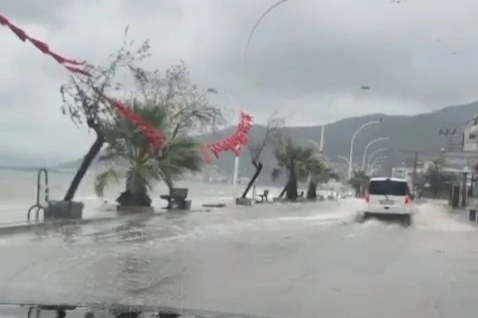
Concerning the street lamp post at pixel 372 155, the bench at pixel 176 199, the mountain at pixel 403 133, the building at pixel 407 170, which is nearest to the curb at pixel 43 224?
the bench at pixel 176 199

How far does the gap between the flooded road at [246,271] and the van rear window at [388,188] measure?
12415 mm

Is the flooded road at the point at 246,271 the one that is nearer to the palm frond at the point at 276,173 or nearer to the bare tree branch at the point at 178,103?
the bare tree branch at the point at 178,103

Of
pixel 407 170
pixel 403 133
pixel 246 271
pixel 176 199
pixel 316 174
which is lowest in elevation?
pixel 246 271

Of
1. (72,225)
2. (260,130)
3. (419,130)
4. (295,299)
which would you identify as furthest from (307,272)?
(419,130)

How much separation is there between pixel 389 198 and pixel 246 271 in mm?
24249

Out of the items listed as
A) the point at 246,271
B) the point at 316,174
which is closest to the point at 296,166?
the point at 316,174

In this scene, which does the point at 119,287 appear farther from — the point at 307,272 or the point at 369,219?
the point at 369,219

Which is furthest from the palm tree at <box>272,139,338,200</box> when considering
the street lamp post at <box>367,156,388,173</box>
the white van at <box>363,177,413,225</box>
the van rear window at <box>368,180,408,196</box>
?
the street lamp post at <box>367,156,388,173</box>

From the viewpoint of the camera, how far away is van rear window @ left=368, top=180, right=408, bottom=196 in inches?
1513

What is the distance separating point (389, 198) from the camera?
38.4 m

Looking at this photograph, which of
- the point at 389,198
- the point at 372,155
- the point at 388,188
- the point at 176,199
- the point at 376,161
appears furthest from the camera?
the point at 376,161

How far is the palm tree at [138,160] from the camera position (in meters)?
37.2

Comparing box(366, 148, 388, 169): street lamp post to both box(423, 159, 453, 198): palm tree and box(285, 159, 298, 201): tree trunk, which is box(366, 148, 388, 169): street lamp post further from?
box(285, 159, 298, 201): tree trunk

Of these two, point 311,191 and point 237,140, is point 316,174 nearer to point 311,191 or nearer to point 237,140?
point 311,191
